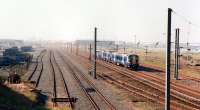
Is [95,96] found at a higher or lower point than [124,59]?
lower

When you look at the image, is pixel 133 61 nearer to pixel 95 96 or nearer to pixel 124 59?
pixel 124 59

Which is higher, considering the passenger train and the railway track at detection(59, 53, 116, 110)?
the passenger train

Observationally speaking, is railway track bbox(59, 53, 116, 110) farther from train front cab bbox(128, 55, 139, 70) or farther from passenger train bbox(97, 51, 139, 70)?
passenger train bbox(97, 51, 139, 70)

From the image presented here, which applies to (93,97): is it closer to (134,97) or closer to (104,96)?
(104,96)

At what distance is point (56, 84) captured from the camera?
42719 mm

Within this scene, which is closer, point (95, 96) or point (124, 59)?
point (95, 96)

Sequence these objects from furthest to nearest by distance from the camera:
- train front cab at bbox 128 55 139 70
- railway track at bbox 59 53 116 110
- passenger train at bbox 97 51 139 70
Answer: passenger train at bbox 97 51 139 70
train front cab at bbox 128 55 139 70
railway track at bbox 59 53 116 110

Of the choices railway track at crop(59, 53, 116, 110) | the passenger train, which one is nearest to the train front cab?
the passenger train

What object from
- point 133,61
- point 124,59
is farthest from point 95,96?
point 124,59

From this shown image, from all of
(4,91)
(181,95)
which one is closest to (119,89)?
(181,95)

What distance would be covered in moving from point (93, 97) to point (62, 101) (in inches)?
173

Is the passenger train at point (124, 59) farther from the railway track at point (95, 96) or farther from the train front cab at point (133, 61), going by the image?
the railway track at point (95, 96)

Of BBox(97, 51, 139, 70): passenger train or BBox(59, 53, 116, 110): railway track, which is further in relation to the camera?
BBox(97, 51, 139, 70): passenger train

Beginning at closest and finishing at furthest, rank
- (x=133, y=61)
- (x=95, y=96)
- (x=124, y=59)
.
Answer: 1. (x=95, y=96)
2. (x=133, y=61)
3. (x=124, y=59)
